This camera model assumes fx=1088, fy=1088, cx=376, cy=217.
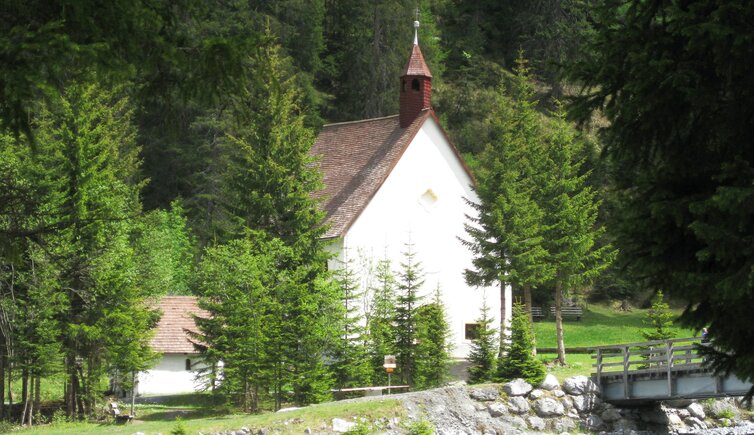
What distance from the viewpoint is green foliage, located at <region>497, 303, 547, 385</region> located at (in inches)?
1189

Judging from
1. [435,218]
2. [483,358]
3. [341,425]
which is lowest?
[341,425]

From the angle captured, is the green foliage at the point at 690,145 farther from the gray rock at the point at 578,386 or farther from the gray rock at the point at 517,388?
the gray rock at the point at 578,386

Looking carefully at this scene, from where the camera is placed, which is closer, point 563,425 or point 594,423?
point 563,425

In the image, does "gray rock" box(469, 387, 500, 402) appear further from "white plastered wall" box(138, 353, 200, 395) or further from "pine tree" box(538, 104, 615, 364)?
"white plastered wall" box(138, 353, 200, 395)

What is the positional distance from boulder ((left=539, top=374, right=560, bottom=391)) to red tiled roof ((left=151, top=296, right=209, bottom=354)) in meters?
12.8

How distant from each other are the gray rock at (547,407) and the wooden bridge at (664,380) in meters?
1.68

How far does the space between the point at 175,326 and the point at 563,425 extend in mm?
15176

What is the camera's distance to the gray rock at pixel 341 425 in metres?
25.6

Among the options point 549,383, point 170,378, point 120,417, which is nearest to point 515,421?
point 549,383

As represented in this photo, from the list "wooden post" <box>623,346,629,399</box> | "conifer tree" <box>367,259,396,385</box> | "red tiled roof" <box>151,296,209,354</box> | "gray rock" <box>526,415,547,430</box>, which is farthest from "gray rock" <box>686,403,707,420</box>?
"red tiled roof" <box>151,296,209,354</box>

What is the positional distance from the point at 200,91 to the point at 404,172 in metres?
31.0

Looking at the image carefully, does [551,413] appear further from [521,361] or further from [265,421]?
[265,421]

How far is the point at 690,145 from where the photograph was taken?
9.57 m

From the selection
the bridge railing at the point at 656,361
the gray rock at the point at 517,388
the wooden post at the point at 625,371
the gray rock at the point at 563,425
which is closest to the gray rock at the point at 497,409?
the gray rock at the point at 517,388
